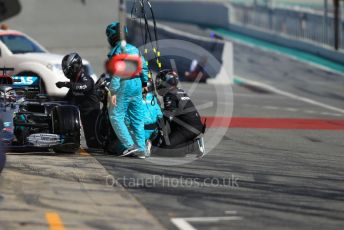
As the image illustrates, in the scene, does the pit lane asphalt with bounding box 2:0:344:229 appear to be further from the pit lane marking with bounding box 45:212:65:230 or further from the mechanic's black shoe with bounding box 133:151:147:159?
the pit lane marking with bounding box 45:212:65:230

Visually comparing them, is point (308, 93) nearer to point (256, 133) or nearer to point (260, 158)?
point (256, 133)

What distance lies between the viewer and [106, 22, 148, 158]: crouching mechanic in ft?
38.8

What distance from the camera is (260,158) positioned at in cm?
1274

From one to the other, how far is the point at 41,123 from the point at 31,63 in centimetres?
696

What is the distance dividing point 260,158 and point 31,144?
3.37m

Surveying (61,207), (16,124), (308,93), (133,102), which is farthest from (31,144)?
(308,93)

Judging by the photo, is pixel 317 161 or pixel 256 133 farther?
pixel 256 133

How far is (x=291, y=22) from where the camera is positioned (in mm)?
34375

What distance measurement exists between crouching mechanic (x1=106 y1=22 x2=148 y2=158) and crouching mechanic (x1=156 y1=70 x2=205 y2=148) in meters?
0.60

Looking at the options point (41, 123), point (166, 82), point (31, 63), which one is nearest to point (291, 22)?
A: point (31, 63)

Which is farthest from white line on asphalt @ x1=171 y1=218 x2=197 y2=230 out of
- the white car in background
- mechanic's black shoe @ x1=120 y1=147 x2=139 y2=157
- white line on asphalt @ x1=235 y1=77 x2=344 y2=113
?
white line on asphalt @ x1=235 y1=77 x2=344 y2=113

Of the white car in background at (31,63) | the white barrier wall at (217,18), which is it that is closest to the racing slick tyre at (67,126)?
the white car in background at (31,63)

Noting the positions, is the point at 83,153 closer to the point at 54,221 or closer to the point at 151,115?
the point at 151,115

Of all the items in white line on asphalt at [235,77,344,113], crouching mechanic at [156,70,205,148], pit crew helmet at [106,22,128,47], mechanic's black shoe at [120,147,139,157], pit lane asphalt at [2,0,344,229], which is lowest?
white line on asphalt at [235,77,344,113]
